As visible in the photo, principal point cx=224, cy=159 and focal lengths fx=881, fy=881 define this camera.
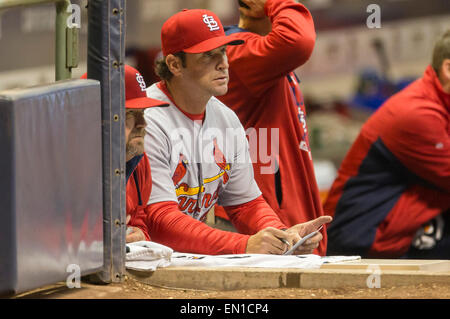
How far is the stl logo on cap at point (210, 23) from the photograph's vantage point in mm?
3029

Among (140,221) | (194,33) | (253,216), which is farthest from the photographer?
(253,216)

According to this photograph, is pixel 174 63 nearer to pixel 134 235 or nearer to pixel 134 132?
pixel 134 132

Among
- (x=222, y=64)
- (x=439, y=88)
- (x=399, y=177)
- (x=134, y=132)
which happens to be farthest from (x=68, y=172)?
(x=439, y=88)

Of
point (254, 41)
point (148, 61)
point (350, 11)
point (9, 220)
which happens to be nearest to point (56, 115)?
point (9, 220)

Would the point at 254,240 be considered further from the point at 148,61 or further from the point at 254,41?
the point at 148,61

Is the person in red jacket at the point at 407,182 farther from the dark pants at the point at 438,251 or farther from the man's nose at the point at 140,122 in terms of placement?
the man's nose at the point at 140,122

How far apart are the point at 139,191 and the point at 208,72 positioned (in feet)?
1.69

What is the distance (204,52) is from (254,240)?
0.68 m

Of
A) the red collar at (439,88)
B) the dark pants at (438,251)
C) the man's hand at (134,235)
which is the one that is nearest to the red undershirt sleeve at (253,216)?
the man's hand at (134,235)

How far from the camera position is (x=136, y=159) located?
275 cm

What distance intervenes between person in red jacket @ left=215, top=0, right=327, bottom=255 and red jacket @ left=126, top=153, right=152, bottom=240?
0.65 metres

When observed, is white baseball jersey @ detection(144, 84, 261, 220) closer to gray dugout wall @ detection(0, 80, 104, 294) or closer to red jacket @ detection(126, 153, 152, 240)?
red jacket @ detection(126, 153, 152, 240)

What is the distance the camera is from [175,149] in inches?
117

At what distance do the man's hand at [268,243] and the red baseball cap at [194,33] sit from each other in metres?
0.65
